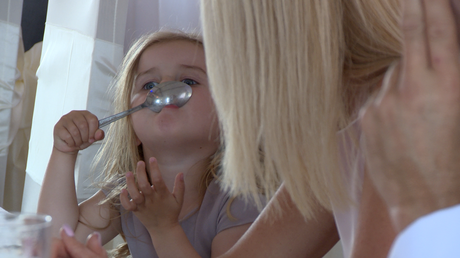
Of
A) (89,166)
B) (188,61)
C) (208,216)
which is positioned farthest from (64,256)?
(89,166)

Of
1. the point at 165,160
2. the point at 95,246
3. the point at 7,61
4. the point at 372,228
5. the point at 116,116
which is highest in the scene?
the point at 7,61

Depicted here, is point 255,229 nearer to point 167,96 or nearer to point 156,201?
point 156,201

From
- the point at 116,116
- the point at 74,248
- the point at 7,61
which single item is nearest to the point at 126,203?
the point at 116,116

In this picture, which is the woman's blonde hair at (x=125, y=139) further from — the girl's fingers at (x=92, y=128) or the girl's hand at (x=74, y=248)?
the girl's hand at (x=74, y=248)

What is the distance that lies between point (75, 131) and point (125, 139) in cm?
19

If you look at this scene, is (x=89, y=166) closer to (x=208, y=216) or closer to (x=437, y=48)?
(x=208, y=216)

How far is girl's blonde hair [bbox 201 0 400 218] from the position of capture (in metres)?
0.49

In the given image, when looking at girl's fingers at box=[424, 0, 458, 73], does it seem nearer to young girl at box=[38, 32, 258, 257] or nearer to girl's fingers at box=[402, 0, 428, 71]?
girl's fingers at box=[402, 0, 428, 71]

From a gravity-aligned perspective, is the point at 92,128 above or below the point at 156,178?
above

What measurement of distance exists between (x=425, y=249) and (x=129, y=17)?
61.5 inches

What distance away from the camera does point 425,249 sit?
0.27 metres

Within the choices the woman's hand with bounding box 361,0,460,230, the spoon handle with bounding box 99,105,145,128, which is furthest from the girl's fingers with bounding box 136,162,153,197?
the woman's hand with bounding box 361,0,460,230

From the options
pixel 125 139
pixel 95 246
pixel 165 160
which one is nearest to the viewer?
pixel 95 246

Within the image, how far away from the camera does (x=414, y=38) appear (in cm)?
32
